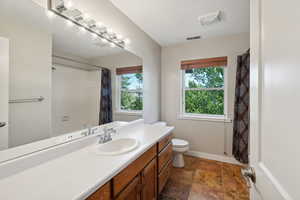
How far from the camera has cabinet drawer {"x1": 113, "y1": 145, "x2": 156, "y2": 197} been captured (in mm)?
915

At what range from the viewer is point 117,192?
0.91 meters

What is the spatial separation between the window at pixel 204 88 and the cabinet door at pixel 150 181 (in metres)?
1.73

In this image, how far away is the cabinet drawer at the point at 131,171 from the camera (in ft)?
3.00

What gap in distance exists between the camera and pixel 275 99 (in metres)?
0.52

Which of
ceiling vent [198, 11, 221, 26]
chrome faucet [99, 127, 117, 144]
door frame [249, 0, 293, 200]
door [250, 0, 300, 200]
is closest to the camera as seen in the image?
door [250, 0, 300, 200]

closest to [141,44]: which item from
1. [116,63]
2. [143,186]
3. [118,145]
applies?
[116,63]

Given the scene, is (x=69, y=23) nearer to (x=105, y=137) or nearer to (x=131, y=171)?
(x=105, y=137)

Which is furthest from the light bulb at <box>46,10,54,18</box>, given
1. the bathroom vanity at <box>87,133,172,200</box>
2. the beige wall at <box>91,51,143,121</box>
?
the bathroom vanity at <box>87,133,172,200</box>

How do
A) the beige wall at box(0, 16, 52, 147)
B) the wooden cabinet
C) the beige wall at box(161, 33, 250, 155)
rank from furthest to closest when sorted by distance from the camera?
1. the beige wall at box(161, 33, 250, 155)
2. the wooden cabinet
3. the beige wall at box(0, 16, 52, 147)

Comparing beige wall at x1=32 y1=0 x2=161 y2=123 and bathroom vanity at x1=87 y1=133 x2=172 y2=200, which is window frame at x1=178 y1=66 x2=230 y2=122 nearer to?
beige wall at x1=32 y1=0 x2=161 y2=123

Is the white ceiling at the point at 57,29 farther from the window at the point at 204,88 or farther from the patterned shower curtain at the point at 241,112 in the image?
the patterned shower curtain at the point at 241,112

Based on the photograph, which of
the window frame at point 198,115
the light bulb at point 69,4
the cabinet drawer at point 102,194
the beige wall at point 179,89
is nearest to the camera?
the cabinet drawer at point 102,194

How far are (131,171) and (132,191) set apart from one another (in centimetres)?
16

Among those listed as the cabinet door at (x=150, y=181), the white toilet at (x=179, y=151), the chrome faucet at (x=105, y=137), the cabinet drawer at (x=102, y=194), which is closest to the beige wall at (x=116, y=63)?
the chrome faucet at (x=105, y=137)
